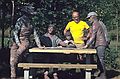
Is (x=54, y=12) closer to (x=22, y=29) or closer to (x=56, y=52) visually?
(x=22, y=29)

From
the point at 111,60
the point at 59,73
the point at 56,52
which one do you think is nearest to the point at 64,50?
the point at 56,52

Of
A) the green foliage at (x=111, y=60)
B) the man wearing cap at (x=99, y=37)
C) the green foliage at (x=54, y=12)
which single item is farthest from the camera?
the green foliage at (x=111, y=60)

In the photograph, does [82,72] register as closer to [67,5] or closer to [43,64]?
[43,64]

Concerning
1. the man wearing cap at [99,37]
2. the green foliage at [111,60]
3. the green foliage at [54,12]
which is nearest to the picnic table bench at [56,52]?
the man wearing cap at [99,37]

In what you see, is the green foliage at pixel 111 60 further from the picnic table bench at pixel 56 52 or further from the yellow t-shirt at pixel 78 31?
the picnic table bench at pixel 56 52

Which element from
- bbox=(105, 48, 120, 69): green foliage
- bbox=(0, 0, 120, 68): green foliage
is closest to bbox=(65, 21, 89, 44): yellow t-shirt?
bbox=(0, 0, 120, 68): green foliage

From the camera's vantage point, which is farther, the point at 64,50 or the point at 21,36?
the point at 21,36

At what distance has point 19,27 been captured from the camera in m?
9.55

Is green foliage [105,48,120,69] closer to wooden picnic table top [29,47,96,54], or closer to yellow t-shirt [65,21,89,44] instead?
yellow t-shirt [65,21,89,44]

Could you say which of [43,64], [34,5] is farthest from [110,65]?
[43,64]

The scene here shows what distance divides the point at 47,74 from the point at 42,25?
112 inches

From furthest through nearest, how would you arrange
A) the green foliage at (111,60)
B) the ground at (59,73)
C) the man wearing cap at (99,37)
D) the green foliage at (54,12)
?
the green foliage at (111,60), the green foliage at (54,12), the ground at (59,73), the man wearing cap at (99,37)

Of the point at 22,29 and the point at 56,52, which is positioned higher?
the point at 22,29

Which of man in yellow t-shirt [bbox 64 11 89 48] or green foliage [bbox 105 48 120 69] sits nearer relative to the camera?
man in yellow t-shirt [bbox 64 11 89 48]
